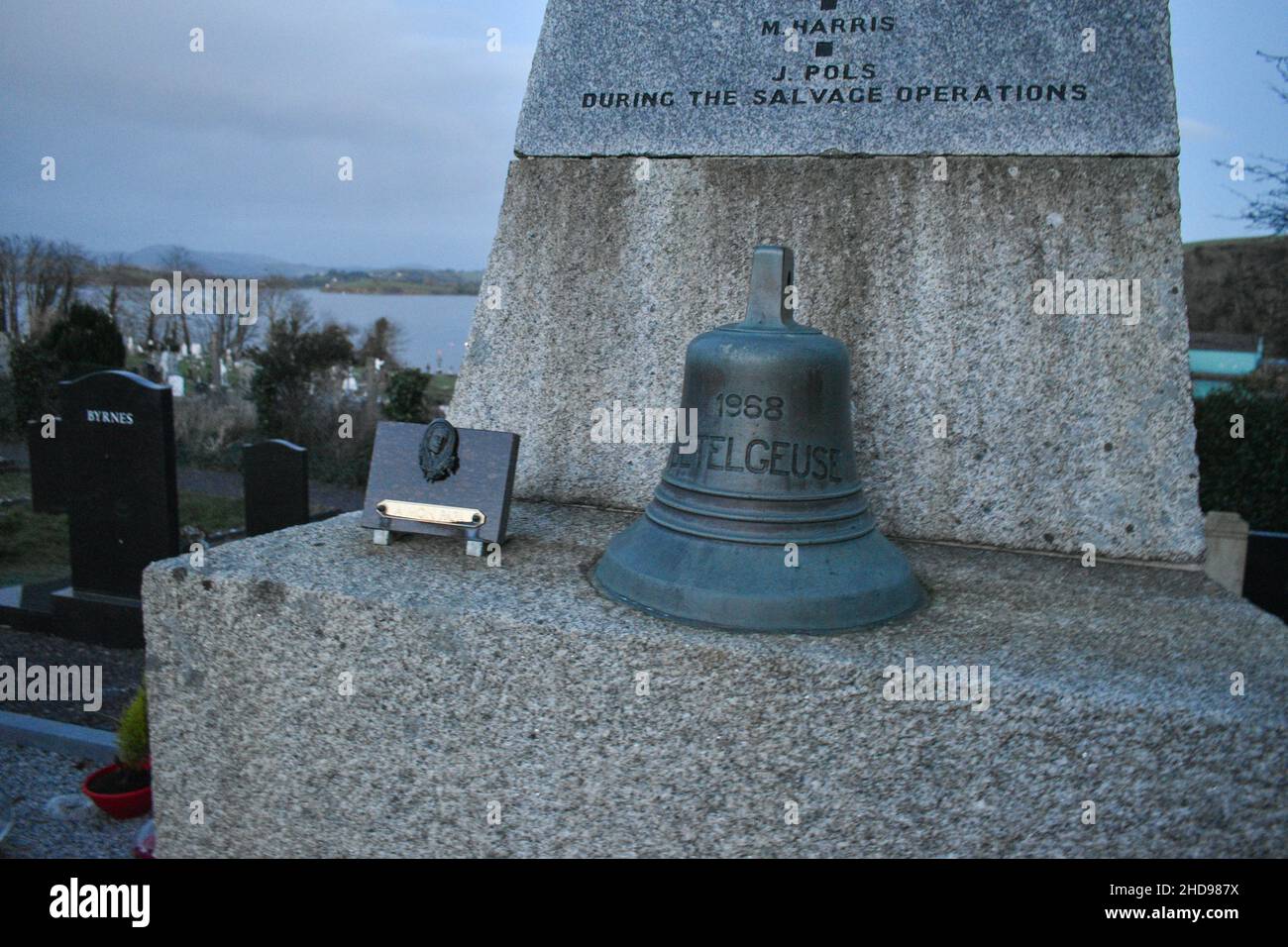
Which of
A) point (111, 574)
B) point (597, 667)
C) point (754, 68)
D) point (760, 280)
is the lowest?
point (111, 574)

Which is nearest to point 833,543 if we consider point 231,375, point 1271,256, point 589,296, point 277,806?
point 589,296

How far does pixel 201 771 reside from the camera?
2430 mm

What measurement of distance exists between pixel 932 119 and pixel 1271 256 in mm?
11726

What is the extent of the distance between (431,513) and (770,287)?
1135 mm

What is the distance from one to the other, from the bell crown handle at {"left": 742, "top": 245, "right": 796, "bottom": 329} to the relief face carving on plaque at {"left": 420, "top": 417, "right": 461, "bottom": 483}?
0.89 metres

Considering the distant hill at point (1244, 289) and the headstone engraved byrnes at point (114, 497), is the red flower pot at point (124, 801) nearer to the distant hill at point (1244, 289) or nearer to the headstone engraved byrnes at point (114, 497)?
the headstone engraved byrnes at point (114, 497)

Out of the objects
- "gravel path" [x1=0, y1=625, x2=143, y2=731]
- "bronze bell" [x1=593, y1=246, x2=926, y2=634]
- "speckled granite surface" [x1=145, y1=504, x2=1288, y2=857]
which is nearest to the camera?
"speckled granite surface" [x1=145, y1=504, x2=1288, y2=857]

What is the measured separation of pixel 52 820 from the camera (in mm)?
3381

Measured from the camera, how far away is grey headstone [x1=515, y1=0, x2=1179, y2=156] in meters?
2.77

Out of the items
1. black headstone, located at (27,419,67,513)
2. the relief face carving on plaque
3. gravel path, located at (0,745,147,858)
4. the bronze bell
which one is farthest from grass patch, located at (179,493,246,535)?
the bronze bell

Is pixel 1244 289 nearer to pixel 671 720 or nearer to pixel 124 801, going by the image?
pixel 671 720

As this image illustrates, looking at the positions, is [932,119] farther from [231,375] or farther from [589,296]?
[231,375]

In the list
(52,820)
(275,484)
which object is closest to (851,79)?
(52,820)

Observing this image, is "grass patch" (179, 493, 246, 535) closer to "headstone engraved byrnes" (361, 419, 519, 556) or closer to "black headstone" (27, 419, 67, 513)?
"black headstone" (27, 419, 67, 513)
